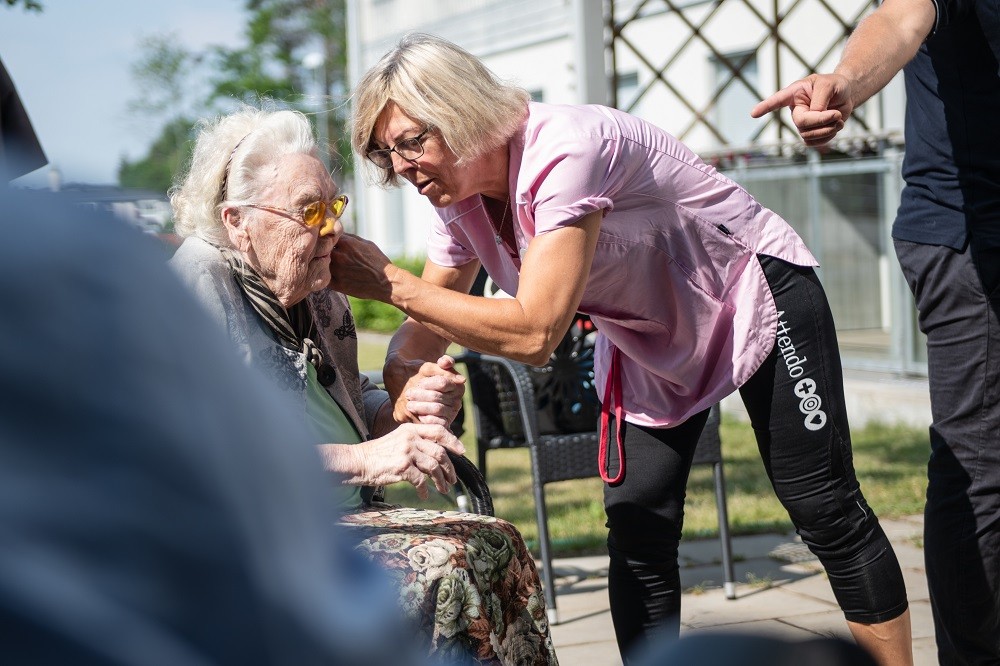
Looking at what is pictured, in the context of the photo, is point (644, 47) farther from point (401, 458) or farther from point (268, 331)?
point (401, 458)

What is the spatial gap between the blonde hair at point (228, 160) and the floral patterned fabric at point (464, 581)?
763 mm

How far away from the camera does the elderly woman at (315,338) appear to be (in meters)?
2.32

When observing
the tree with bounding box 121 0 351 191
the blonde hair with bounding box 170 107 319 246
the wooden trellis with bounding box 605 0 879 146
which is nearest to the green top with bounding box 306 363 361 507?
the blonde hair with bounding box 170 107 319 246

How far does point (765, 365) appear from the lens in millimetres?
2883

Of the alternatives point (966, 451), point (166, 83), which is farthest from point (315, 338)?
point (166, 83)

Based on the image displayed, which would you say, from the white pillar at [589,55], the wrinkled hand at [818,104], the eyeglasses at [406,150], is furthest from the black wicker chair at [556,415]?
the white pillar at [589,55]

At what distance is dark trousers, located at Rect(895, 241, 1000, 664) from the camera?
119 inches

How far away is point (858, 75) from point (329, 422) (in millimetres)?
1402

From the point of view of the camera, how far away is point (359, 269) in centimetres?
270

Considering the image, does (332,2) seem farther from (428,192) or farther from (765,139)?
(428,192)

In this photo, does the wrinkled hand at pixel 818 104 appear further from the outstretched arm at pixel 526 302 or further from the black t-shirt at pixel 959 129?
the black t-shirt at pixel 959 129

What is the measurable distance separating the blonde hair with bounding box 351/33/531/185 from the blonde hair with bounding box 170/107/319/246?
19 cm

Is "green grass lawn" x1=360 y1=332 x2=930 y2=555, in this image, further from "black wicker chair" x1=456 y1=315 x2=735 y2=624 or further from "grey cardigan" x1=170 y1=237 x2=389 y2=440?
"grey cardigan" x1=170 y1=237 x2=389 y2=440

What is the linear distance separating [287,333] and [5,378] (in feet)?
5.66
